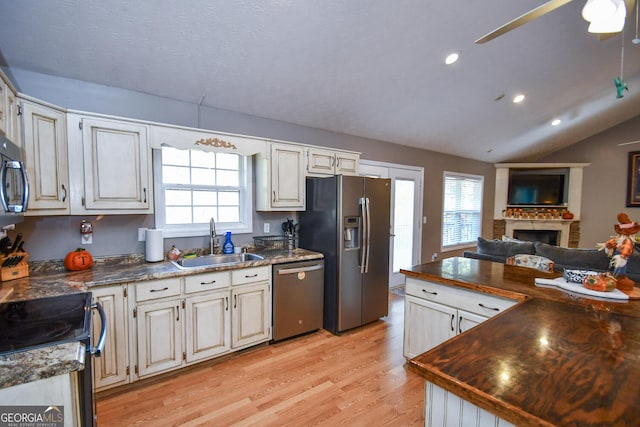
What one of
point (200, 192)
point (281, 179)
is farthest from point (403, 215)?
point (200, 192)

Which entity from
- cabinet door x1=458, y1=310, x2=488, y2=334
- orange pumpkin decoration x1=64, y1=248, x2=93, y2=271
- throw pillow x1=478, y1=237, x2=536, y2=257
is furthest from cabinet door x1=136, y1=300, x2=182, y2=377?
throw pillow x1=478, y1=237, x2=536, y2=257

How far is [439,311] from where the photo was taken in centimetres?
223

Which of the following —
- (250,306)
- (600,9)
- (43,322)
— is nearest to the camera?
(43,322)

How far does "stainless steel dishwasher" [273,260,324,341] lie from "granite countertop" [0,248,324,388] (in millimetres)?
107

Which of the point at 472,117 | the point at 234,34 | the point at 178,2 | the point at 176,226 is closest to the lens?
the point at 178,2

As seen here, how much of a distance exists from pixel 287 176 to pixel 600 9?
2.56 m

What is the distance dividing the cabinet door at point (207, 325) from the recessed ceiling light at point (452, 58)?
10.4ft

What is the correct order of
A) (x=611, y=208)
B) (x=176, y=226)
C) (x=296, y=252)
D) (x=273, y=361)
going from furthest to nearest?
(x=611, y=208)
(x=296, y=252)
(x=176, y=226)
(x=273, y=361)

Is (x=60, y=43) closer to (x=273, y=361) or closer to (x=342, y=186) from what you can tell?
(x=342, y=186)

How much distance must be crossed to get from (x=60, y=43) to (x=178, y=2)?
0.92m

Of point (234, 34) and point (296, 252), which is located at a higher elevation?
point (234, 34)

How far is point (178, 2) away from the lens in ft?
6.28

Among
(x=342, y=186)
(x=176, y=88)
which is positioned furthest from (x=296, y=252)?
(x=176, y=88)

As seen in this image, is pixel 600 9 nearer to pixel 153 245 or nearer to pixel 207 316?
pixel 207 316
